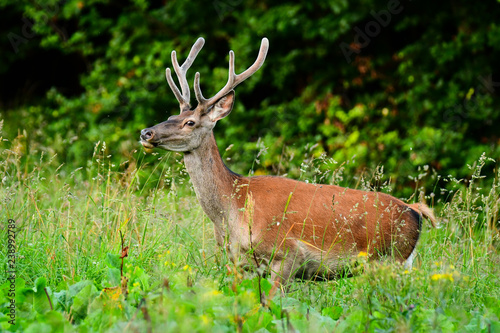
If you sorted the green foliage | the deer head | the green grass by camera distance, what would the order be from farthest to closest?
the deer head, the green foliage, the green grass

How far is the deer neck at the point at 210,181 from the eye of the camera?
436 centimetres

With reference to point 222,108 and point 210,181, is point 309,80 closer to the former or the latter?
point 222,108

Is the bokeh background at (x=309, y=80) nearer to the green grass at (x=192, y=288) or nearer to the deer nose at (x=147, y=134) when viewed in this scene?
the green grass at (x=192, y=288)

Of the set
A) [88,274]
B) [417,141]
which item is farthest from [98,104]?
[88,274]

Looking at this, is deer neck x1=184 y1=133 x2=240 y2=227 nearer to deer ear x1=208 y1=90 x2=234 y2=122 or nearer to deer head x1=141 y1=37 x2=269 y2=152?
deer head x1=141 y1=37 x2=269 y2=152

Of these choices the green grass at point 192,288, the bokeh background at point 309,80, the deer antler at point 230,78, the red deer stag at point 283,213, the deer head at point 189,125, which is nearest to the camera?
the green grass at point 192,288

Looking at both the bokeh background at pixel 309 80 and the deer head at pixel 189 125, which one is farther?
the bokeh background at pixel 309 80

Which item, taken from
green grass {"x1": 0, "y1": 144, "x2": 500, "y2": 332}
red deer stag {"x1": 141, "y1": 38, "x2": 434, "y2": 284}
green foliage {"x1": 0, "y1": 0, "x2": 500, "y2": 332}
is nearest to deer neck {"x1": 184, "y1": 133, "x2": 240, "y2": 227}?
red deer stag {"x1": 141, "y1": 38, "x2": 434, "y2": 284}

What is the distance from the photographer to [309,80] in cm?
922

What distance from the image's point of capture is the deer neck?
436 centimetres

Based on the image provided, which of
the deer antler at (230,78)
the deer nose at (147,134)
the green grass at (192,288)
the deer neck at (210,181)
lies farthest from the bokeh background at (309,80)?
the deer nose at (147,134)

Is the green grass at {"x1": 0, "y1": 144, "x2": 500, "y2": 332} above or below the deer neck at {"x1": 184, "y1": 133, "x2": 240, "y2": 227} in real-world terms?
below

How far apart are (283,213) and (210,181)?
1.75ft

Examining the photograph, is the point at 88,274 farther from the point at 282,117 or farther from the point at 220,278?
the point at 282,117
